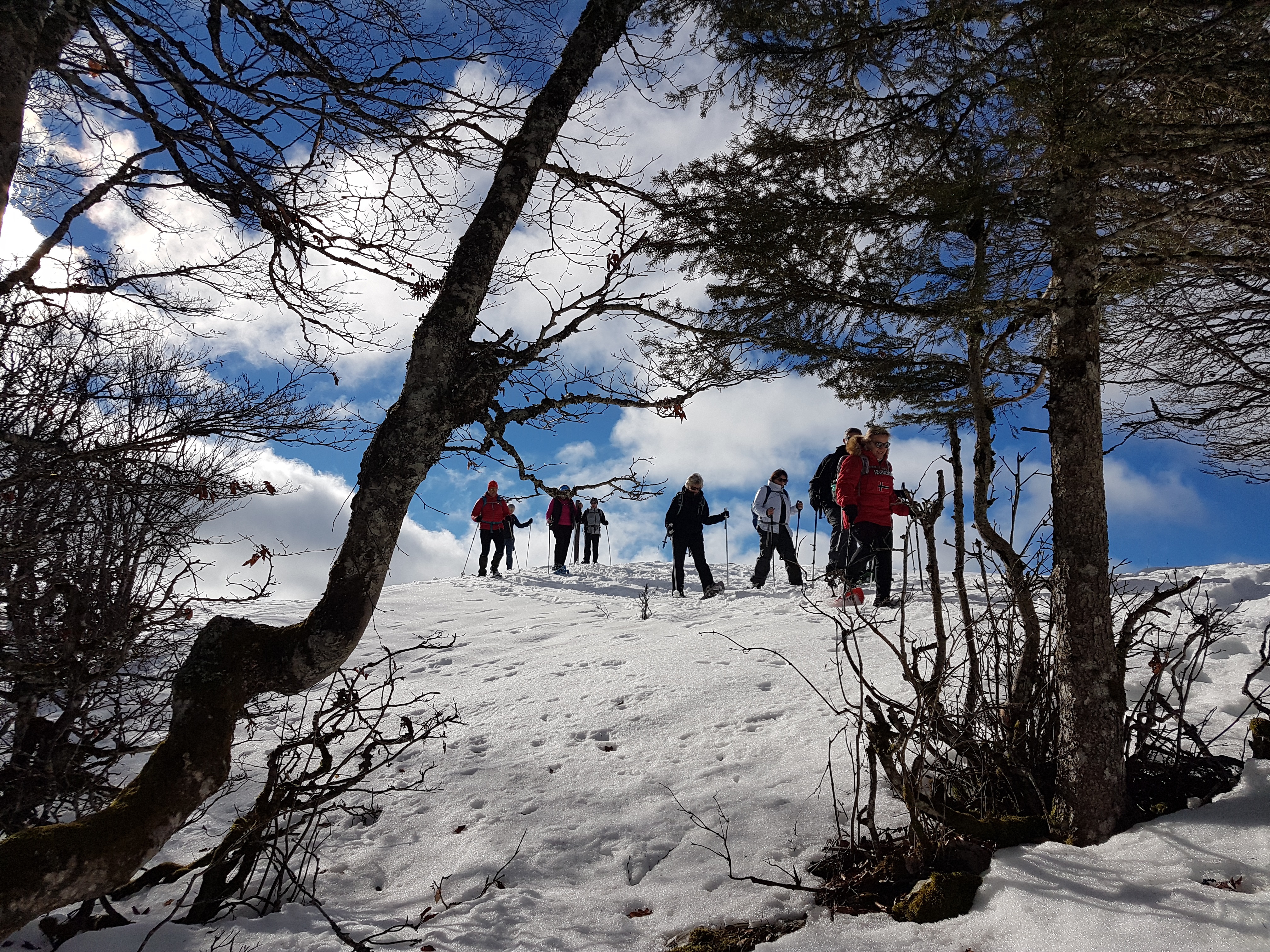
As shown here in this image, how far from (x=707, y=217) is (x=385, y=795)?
13.0ft

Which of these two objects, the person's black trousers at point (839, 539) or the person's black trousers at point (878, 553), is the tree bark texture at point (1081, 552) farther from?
the person's black trousers at point (878, 553)

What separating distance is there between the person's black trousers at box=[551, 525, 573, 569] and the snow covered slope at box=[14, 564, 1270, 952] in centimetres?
881

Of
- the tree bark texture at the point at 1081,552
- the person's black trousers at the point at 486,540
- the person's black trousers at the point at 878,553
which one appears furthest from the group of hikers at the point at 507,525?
the tree bark texture at the point at 1081,552

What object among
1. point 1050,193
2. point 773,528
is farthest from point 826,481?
point 1050,193

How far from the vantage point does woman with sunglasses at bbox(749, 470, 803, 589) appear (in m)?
9.93

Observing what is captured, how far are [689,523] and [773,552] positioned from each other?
4.57 ft

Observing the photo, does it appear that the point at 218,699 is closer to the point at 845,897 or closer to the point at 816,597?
the point at 845,897

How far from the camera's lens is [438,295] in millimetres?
2701

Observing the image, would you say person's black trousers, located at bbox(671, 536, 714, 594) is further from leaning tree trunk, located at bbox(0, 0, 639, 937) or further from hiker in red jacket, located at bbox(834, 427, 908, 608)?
leaning tree trunk, located at bbox(0, 0, 639, 937)

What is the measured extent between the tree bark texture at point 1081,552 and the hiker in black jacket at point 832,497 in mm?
4926

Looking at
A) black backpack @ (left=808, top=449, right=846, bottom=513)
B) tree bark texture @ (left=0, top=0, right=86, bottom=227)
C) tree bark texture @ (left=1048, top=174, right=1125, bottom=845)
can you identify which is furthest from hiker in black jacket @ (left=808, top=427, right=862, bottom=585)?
tree bark texture @ (left=0, top=0, right=86, bottom=227)

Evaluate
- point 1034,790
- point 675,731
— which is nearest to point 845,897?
point 1034,790

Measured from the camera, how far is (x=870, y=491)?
7.12 m

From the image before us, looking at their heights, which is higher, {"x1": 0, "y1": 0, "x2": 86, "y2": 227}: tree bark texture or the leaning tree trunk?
{"x1": 0, "y1": 0, "x2": 86, "y2": 227}: tree bark texture
